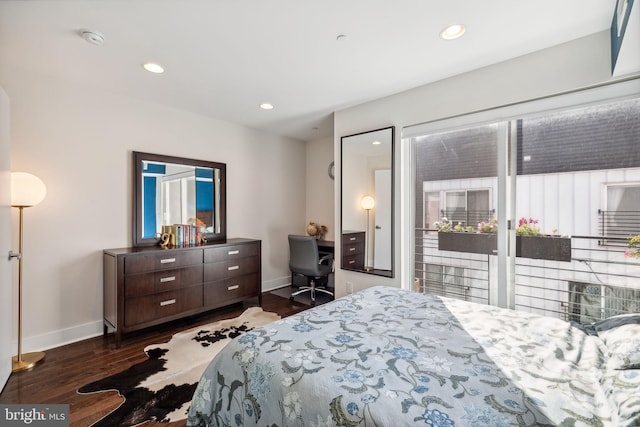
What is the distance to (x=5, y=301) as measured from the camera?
2070mm

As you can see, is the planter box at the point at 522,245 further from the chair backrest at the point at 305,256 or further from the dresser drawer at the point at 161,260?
the dresser drawer at the point at 161,260

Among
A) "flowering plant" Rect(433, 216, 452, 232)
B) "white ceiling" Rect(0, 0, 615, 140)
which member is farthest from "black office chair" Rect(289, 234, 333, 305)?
"white ceiling" Rect(0, 0, 615, 140)

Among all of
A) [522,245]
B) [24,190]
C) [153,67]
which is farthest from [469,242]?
[24,190]

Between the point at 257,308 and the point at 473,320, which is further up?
the point at 473,320

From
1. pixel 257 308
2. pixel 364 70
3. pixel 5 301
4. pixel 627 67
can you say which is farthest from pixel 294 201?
pixel 627 67

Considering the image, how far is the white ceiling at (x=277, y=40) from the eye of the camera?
1.79 m

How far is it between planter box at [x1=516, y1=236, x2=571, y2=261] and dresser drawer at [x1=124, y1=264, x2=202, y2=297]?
3.18 metres

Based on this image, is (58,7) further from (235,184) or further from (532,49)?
(532,49)

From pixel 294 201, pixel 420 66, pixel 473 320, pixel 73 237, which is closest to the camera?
pixel 473 320

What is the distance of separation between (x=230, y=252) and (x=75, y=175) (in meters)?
1.72

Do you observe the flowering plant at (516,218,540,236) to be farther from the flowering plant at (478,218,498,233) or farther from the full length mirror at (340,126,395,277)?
the full length mirror at (340,126,395,277)

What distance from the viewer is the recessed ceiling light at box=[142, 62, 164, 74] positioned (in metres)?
2.47

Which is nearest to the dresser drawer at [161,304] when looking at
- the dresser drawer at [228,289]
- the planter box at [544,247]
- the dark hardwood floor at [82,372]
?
the dresser drawer at [228,289]

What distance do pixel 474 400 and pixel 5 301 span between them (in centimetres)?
298
